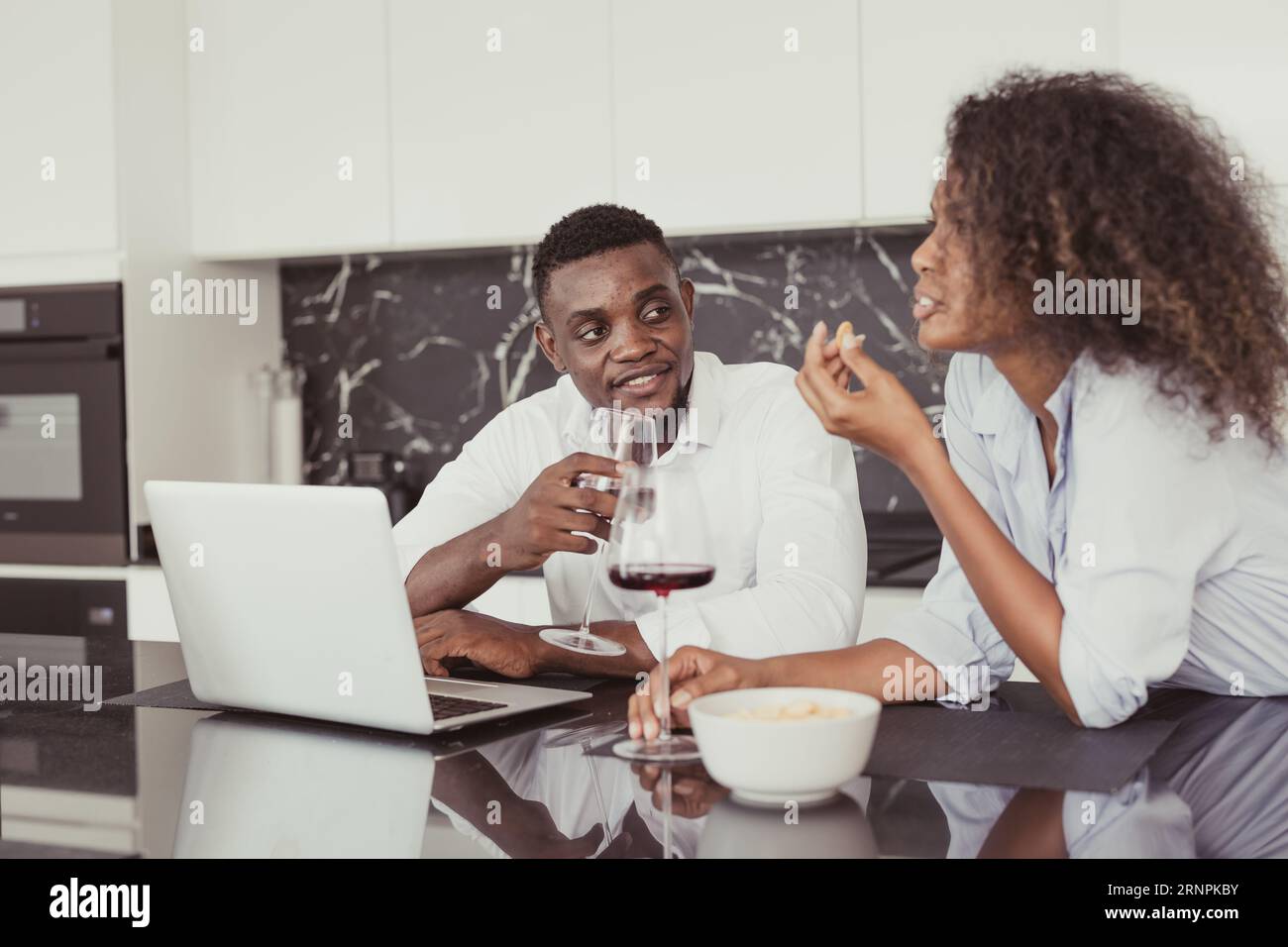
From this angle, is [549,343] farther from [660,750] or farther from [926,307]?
[660,750]

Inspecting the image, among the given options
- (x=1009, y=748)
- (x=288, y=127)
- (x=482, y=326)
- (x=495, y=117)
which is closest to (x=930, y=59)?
(x=495, y=117)

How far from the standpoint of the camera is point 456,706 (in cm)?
135

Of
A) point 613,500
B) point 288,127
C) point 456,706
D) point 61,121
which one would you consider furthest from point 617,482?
point 61,121

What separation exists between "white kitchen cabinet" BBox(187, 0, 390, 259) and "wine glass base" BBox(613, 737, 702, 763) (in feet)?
7.48

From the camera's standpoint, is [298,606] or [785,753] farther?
[298,606]

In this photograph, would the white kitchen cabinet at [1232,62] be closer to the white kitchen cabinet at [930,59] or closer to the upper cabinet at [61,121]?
the white kitchen cabinet at [930,59]

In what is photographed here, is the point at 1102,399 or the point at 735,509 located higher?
the point at 1102,399

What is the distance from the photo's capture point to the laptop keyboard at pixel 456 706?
131cm

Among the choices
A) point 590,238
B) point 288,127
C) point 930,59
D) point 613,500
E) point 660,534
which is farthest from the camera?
point 288,127

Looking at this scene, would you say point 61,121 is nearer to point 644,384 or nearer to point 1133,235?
point 644,384

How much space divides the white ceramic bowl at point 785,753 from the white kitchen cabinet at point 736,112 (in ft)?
6.79

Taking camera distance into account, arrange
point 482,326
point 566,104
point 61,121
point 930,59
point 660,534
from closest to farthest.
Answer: point 660,534 → point 930,59 → point 566,104 → point 61,121 → point 482,326

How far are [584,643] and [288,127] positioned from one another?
2.22 m

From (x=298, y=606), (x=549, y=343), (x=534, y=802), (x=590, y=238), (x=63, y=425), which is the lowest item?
(x=534, y=802)
